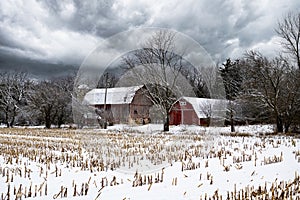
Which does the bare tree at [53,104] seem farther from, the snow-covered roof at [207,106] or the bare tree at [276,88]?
the bare tree at [276,88]

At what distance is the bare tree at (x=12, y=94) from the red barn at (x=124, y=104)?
12.0 m

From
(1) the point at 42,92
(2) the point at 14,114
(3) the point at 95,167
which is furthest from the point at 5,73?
(3) the point at 95,167

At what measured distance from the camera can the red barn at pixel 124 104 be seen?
38456mm

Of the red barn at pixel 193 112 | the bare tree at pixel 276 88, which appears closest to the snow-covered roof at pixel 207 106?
the red barn at pixel 193 112

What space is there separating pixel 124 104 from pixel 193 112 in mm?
10204

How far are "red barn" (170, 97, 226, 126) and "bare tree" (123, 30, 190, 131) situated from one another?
19.7 ft

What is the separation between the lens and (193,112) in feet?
118

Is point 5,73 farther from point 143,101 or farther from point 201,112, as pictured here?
point 201,112

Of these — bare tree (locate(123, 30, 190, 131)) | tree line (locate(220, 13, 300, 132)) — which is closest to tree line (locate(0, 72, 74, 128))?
bare tree (locate(123, 30, 190, 131))

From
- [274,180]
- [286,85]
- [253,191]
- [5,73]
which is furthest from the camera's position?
[5,73]

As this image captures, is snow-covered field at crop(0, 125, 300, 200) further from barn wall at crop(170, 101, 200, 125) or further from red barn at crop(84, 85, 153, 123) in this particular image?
red barn at crop(84, 85, 153, 123)

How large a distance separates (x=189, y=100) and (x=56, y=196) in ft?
104

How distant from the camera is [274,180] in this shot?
5828mm

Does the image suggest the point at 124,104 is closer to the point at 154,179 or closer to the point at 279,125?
the point at 279,125
